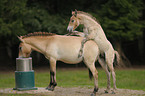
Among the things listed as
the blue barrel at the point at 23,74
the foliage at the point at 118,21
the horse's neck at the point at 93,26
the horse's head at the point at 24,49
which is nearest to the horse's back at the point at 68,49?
the horse's neck at the point at 93,26

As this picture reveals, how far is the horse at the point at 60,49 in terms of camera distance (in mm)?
8578

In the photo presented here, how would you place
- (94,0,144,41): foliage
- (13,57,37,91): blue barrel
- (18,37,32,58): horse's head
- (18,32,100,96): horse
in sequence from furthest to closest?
(94,0,144,41): foliage < (18,37,32,58): horse's head < (13,57,37,91): blue barrel < (18,32,100,96): horse

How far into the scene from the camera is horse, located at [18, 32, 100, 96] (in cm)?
858

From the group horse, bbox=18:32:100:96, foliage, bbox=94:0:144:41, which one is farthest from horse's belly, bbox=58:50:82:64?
foliage, bbox=94:0:144:41

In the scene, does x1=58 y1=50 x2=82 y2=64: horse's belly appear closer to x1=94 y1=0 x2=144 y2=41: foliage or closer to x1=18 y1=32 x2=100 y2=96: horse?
x1=18 y1=32 x2=100 y2=96: horse

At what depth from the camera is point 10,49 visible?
26.2 metres

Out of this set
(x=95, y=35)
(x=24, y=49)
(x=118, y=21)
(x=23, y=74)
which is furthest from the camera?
(x=118, y=21)

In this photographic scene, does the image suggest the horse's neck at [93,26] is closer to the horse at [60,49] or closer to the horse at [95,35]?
the horse at [95,35]

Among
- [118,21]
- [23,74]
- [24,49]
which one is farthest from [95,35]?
[118,21]

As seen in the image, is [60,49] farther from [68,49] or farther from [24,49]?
[24,49]

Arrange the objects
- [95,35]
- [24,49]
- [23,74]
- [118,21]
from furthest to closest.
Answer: [118,21], [24,49], [95,35], [23,74]

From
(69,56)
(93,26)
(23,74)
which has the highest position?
(93,26)

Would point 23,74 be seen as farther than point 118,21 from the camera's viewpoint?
No

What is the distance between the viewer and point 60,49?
8.76 m
